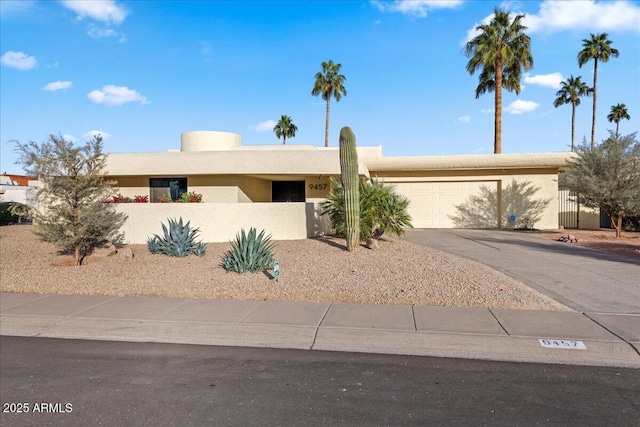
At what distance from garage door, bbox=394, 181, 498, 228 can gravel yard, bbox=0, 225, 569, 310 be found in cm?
1074

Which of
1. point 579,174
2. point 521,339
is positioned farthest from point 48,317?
point 579,174

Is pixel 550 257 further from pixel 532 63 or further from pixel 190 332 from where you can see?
pixel 532 63

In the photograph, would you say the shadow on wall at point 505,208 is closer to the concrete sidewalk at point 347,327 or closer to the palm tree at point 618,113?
the concrete sidewalk at point 347,327

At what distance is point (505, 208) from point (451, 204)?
2.66 meters

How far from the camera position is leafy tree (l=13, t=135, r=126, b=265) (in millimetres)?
11297

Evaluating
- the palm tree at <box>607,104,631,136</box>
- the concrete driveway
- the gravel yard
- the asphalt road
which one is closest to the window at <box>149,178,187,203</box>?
the gravel yard

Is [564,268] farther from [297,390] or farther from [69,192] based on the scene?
[69,192]

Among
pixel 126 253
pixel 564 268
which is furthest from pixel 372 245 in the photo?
pixel 126 253

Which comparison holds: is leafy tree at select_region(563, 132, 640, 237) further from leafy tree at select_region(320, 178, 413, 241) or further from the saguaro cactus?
the saguaro cactus

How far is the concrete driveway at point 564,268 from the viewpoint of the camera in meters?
8.02

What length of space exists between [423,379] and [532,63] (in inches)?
1095

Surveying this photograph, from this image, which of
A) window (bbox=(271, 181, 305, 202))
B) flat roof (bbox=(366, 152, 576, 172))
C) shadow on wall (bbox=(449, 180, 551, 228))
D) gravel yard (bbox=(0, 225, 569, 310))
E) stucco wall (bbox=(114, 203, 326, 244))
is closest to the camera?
gravel yard (bbox=(0, 225, 569, 310))

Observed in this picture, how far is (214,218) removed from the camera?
15812 mm

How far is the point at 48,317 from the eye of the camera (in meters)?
7.31
